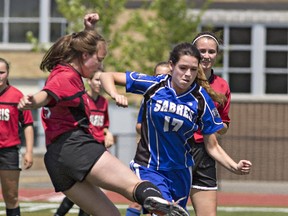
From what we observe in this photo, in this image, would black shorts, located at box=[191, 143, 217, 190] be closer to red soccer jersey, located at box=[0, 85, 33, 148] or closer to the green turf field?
red soccer jersey, located at box=[0, 85, 33, 148]

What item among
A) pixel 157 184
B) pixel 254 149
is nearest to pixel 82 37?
pixel 157 184

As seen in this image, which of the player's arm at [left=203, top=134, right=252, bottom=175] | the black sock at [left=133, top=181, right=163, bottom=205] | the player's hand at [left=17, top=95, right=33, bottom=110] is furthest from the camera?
the player's arm at [left=203, top=134, right=252, bottom=175]

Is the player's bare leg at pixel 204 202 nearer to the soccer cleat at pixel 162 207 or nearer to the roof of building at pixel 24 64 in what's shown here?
the soccer cleat at pixel 162 207

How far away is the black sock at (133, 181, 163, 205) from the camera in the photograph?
7.66 metres

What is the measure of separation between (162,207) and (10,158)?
14.3 feet

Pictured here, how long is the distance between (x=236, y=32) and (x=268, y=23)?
0.85 m

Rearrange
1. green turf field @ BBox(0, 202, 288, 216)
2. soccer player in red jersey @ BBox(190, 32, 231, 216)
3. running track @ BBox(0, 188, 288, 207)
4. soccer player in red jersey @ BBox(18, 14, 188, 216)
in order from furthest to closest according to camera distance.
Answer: running track @ BBox(0, 188, 288, 207)
green turf field @ BBox(0, 202, 288, 216)
soccer player in red jersey @ BBox(190, 32, 231, 216)
soccer player in red jersey @ BBox(18, 14, 188, 216)

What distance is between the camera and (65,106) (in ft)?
26.4

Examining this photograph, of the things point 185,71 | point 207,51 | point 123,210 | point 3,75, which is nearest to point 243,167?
point 185,71

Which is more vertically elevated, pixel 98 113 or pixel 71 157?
pixel 98 113

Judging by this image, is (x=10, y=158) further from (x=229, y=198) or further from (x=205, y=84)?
(x=229, y=198)

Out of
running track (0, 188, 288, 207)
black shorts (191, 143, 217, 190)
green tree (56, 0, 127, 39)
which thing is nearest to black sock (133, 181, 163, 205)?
black shorts (191, 143, 217, 190)

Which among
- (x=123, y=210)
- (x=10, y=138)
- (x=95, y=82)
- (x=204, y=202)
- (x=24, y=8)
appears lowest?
(x=123, y=210)

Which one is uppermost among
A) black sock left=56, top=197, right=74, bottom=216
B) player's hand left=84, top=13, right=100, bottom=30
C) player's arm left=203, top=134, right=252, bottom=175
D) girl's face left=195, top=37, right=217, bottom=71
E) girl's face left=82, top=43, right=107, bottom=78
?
player's hand left=84, top=13, right=100, bottom=30
